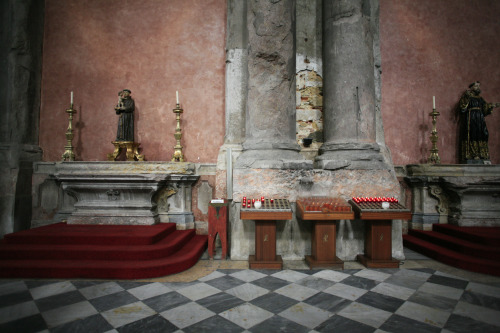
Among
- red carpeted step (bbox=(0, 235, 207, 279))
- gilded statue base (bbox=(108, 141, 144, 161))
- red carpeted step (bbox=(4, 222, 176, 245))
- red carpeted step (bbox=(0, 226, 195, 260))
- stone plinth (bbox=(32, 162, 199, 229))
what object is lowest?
red carpeted step (bbox=(0, 235, 207, 279))

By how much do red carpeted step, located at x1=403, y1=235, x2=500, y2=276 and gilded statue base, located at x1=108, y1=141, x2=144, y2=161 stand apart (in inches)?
186

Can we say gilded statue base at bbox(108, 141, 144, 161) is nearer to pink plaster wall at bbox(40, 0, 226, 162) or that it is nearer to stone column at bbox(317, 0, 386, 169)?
pink plaster wall at bbox(40, 0, 226, 162)

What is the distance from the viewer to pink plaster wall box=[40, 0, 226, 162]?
5.12m

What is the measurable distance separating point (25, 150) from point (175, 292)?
13.3ft

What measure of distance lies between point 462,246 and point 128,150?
5.27m

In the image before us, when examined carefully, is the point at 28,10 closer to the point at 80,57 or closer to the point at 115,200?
the point at 80,57

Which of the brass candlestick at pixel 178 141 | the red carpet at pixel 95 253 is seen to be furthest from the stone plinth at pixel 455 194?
the brass candlestick at pixel 178 141

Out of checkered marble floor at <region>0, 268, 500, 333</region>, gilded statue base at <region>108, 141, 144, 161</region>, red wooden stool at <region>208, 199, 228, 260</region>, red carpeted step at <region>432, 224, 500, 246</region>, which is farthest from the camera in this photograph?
gilded statue base at <region>108, 141, 144, 161</region>

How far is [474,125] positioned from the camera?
4.89 meters

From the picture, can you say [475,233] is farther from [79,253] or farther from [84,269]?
[79,253]

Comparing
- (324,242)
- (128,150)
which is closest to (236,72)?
(128,150)

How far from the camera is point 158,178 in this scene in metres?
3.92

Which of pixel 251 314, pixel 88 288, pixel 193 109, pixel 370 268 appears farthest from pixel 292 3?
pixel 88 288

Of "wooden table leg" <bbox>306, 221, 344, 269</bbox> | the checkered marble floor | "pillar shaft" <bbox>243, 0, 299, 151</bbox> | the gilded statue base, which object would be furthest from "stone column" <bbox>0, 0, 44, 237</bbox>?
"wooden table leg" <bbox>306, 221, 344, 269</bbox>
